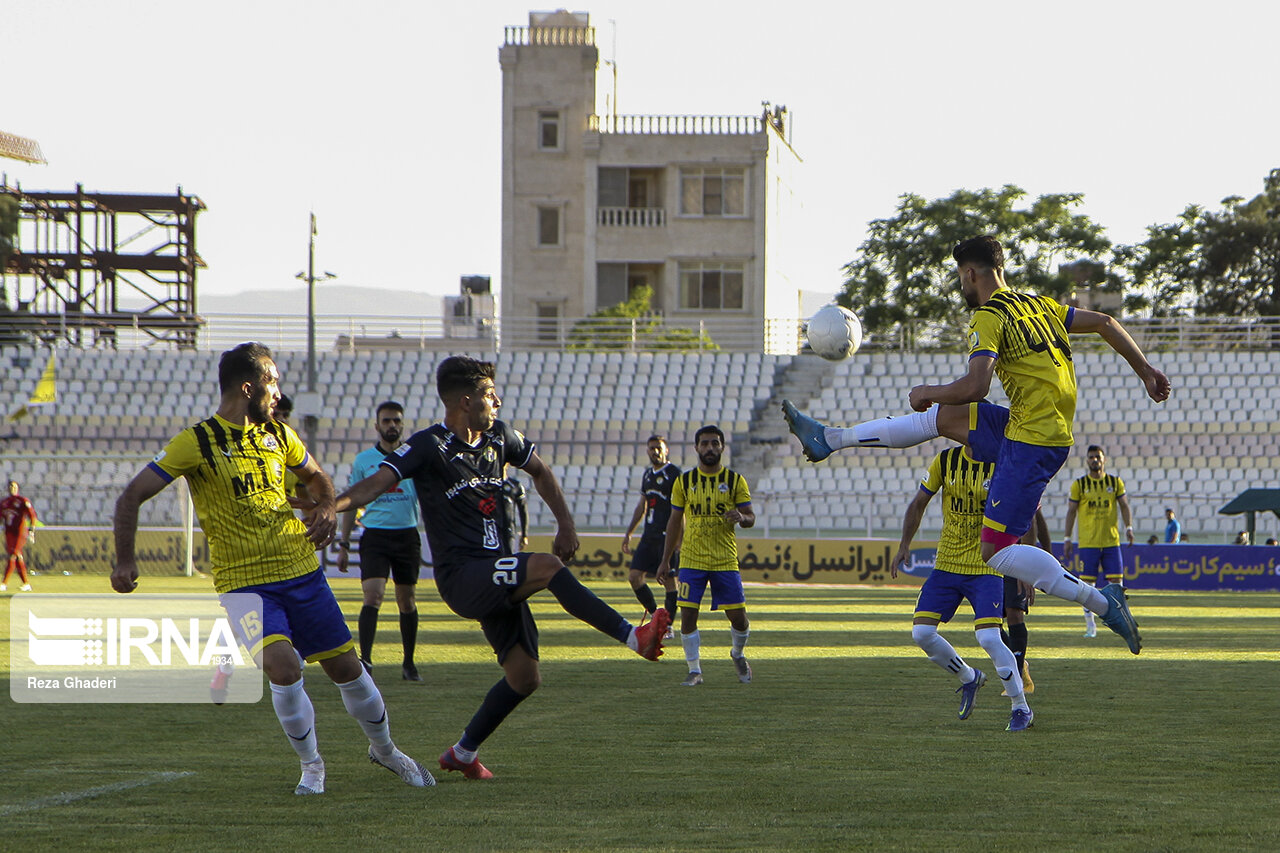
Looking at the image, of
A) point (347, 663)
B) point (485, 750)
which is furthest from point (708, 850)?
point (485, 750)

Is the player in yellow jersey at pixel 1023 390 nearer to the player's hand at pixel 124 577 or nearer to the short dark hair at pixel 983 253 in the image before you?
the short dark hair at pixel 983 253

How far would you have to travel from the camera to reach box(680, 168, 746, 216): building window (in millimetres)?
52906

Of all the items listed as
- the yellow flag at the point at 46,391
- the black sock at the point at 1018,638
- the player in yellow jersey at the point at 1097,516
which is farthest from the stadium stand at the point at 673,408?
the black sock at the point at 1018,638

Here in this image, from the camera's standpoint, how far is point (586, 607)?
6.46 metres

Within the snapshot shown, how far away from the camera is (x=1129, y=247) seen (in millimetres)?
52656

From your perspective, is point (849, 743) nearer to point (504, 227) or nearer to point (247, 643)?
point (247, 643)

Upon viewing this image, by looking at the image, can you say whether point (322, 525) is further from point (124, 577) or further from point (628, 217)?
point (628, 217)

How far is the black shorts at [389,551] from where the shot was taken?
11641 millimetres

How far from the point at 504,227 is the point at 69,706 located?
46.6 metres

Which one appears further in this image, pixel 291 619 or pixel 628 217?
pixel 628 217

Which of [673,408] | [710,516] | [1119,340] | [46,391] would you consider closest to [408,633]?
[710,516]

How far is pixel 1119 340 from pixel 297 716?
4.43 meters

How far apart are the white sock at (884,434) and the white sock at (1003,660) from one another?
5.68 ft

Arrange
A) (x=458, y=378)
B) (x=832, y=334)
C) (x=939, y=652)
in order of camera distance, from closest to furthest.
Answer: (x=458, y=378) < (x=939, y=652) < (x=832, y=334)
